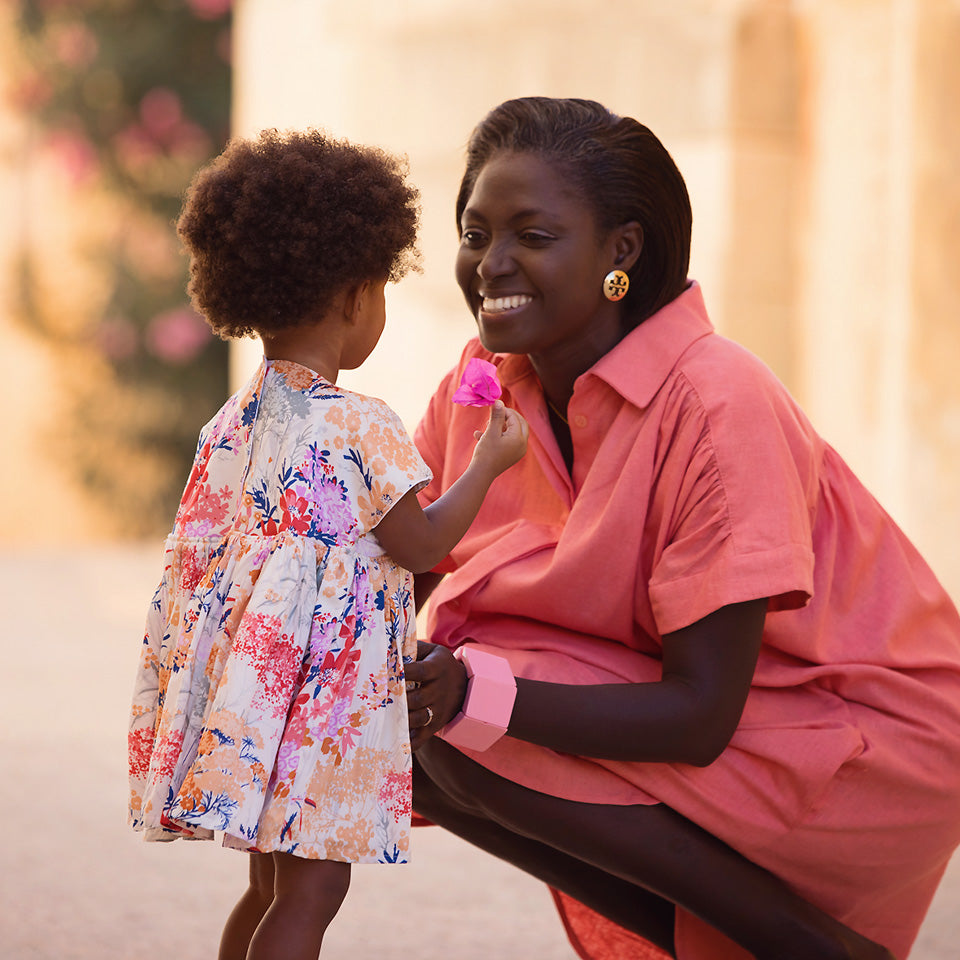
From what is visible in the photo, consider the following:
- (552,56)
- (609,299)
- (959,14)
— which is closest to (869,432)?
(959,14)

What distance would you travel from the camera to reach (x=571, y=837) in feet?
6.66

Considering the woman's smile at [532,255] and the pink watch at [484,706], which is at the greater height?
the woman's smile at [532,255]

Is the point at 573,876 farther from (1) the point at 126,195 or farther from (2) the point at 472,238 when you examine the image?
(1) the point at 126,195

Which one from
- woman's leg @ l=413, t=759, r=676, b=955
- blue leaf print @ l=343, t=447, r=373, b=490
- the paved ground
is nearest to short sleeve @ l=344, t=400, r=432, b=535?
blue leaf print @ l=343, t=447, r=373, b=490

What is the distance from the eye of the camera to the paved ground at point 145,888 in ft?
8.38

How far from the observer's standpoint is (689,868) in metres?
1.99

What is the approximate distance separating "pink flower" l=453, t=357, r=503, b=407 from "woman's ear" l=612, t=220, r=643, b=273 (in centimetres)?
25

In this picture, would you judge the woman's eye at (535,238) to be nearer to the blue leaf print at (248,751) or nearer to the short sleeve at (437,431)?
the short sleeve at (437,431)

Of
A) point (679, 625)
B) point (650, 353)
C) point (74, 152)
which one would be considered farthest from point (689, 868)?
point (74, 152)

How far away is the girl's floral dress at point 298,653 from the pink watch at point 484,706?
112 millimetres

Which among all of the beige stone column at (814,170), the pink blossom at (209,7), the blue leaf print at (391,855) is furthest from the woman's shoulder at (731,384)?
Answer: the pink blossom at (209,7)

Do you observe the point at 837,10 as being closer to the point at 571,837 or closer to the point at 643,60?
the point at 643,60

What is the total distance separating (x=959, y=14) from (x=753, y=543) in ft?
8.91

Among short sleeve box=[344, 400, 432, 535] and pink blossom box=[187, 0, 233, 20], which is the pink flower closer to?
short sleeve box=[344, 400, 432, 535]
